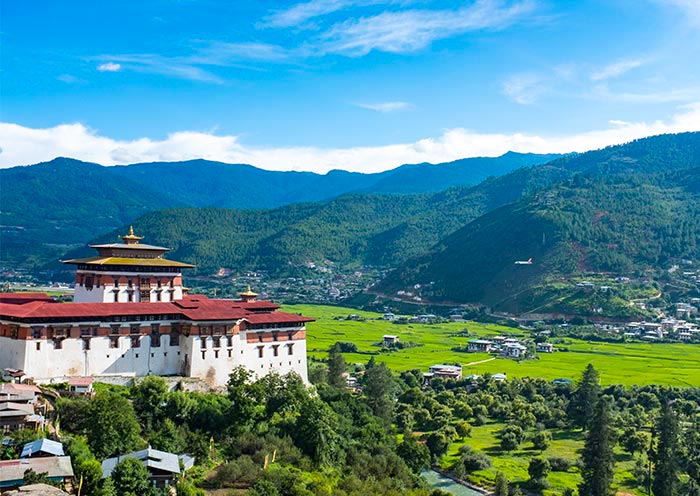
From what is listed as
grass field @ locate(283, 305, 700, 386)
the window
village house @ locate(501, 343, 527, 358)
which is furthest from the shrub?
village house @ locate(501, 343, 527, 358)

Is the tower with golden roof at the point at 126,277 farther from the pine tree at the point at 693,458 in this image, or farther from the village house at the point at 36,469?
the pine tree at the point at 693,458

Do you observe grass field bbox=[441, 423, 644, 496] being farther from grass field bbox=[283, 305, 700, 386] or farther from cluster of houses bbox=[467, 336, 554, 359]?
cluster of houses bbox=[467, 336, 554, 359]

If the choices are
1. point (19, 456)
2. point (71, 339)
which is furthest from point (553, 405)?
point (19, 456)

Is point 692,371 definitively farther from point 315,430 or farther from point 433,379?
point 315,430

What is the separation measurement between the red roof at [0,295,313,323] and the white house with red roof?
0.08m

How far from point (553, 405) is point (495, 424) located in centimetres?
1036

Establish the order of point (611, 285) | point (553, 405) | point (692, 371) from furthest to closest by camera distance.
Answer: point (611, 285) < point (692, 371) < point (553, 405)

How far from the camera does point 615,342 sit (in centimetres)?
14912

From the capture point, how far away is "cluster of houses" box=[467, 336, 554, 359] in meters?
132

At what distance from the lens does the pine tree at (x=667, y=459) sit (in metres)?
62.8

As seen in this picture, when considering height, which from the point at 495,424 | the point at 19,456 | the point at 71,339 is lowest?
the point at 495,424

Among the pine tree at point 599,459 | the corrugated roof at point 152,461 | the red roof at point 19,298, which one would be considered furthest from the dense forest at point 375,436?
the red roof at point 19,298

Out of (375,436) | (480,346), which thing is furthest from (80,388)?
(480,346)

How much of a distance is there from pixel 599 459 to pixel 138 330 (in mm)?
38874
